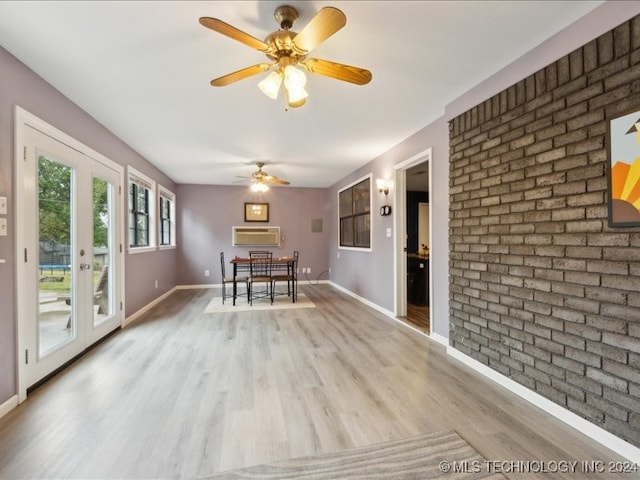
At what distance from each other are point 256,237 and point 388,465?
614cm

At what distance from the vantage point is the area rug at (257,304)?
480 cm

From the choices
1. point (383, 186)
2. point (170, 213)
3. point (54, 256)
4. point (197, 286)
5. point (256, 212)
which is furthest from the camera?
point (256, 212)

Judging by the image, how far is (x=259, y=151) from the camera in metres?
4.49

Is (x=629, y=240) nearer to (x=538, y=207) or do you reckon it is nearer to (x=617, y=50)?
(x=538, y=207)

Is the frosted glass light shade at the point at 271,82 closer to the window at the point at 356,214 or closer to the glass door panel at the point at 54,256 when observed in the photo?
the glass door panel at the point at 54,256

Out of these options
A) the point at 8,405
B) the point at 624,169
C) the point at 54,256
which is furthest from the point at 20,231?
the point at 624,169

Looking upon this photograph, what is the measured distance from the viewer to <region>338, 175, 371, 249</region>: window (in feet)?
17.4

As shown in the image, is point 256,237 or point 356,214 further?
point 256,237

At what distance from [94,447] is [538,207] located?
10.1 ft

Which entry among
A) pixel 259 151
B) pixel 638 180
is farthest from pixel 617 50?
pixel 259 151

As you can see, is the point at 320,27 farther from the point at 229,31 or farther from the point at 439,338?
the point at 439,338

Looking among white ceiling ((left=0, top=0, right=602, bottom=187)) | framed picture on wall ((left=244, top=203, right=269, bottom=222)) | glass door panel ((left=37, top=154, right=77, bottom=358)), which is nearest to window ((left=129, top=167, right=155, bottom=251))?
white ceiling ((left=0, top=0, right=602, bottom=187))

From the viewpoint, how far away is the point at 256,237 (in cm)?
722

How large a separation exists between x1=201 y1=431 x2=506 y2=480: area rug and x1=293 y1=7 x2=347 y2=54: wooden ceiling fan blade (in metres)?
2.19
